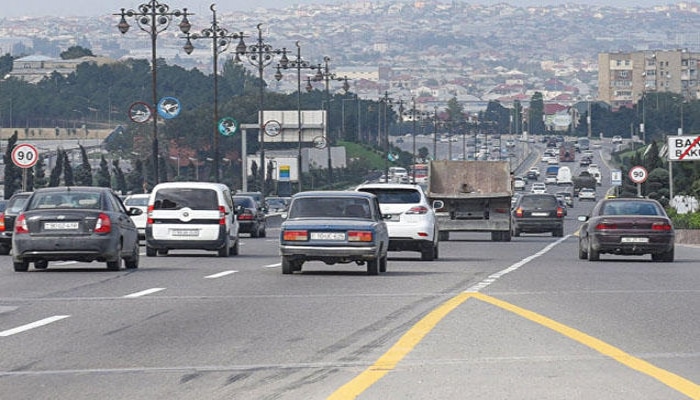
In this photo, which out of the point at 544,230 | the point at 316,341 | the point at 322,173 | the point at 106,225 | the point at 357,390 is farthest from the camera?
the point at 322,173

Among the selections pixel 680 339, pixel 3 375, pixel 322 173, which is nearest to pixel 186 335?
pixel 3 375

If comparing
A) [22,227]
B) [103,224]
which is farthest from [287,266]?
[22,227]

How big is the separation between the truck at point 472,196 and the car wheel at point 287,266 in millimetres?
21746

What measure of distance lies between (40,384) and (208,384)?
1.33 metres

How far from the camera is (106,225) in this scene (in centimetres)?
2973

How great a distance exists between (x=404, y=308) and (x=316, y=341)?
14.0 ft

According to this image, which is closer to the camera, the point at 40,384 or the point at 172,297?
the point at 40,384

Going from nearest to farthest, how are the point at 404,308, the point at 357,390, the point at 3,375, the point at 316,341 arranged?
the point at 357,390
the point at 3,375
the point at 316,341
the point at 404,308

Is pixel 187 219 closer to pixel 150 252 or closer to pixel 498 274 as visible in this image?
pixel 150 252

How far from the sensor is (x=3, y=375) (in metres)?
14.5

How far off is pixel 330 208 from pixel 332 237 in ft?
4.32

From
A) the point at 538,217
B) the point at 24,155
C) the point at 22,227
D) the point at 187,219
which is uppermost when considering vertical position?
the point at 24,155

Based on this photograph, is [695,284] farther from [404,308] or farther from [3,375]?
[3,375]

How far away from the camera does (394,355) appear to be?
15617 millimetres
